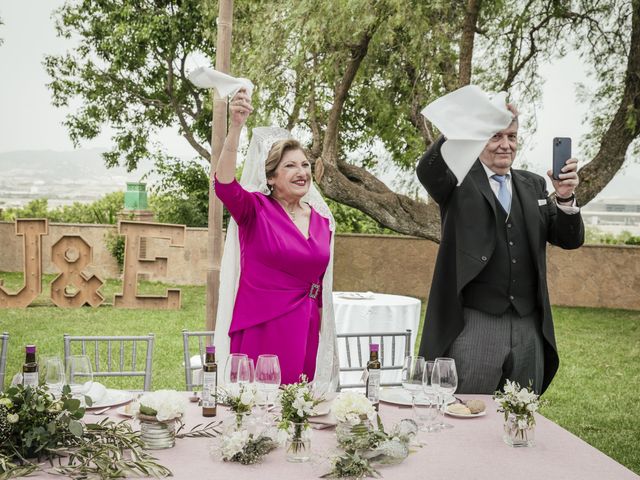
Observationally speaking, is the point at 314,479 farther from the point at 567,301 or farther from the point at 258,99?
the point at 567,301

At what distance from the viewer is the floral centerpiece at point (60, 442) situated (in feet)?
6.32

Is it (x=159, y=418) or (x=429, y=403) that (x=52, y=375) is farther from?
(x=429, y=403)

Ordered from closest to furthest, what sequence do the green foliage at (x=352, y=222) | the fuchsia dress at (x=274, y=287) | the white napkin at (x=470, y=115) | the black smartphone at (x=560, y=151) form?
the white napkin at (x=470, y=115), the black smartphone at (x=560, y=151), the fuchsia dress at (x=274, y=287), the green foliage at (x=352, y=222)

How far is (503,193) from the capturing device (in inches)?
120

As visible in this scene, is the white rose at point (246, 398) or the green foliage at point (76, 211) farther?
the green foliage at point (76, 211)

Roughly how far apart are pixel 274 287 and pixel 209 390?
3.05 ft

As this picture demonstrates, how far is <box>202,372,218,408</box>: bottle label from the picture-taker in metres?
2.45

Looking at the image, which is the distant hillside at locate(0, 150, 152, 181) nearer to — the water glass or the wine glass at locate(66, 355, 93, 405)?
the wine glass at locate(66, 355, 93, 405)

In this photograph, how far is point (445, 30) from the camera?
9422mm

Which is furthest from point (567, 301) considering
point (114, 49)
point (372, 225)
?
point (114, 49)

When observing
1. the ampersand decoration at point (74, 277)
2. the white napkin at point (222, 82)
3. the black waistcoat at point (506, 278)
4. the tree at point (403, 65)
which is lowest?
the ampersand decoration at point (74, 277)

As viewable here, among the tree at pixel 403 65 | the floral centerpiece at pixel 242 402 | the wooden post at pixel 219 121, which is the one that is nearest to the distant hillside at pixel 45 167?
the tree at pixel 403 65

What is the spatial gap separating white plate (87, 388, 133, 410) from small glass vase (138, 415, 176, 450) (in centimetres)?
43

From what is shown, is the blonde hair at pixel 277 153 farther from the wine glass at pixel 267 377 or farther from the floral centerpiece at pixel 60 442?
the floral centerpiece at pixel 60 442
